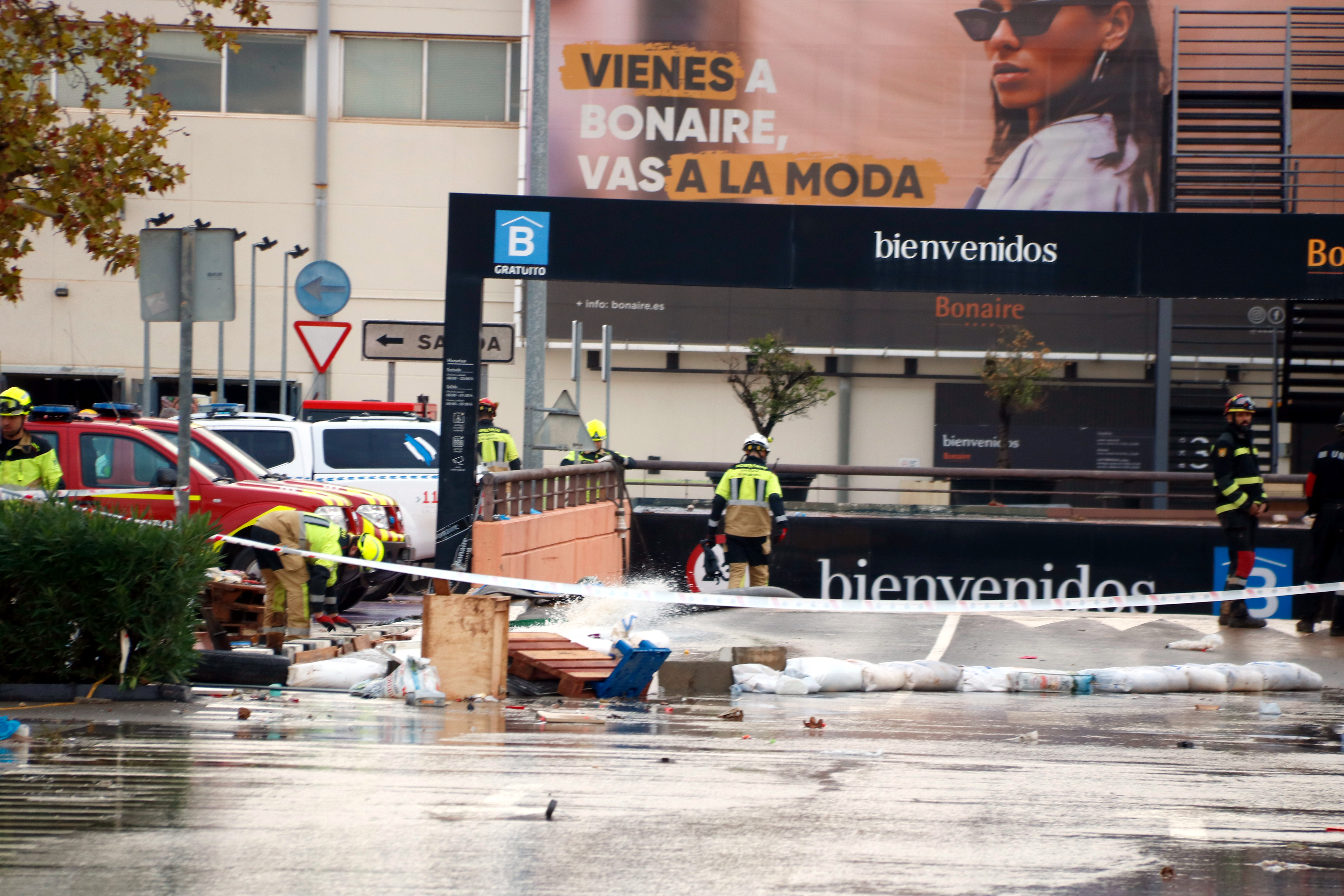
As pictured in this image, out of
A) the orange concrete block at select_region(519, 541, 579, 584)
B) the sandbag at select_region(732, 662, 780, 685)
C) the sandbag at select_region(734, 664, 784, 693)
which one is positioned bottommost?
the sandbag at select_region(734, 664, 784, 693)

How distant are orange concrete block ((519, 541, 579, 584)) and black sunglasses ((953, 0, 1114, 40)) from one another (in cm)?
2159

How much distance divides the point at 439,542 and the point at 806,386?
17708 mm

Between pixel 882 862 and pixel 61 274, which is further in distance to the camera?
pixel 61 274

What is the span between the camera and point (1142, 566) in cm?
1636

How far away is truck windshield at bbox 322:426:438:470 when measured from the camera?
1606 cm

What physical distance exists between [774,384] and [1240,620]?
16.5 metres

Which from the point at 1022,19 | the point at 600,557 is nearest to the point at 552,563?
the point at 600,557

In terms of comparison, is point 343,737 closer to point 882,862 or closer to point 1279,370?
point 882,862

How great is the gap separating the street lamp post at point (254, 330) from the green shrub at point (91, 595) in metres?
17.2

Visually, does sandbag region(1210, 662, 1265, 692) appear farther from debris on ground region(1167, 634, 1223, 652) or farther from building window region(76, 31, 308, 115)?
building window region(76, 31, 308, 115)

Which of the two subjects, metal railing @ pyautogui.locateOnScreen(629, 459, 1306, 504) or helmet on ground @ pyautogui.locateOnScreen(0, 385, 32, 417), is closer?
helmet on ground @ pyautogui.locateOnScreen(0, 385, 32, 417)

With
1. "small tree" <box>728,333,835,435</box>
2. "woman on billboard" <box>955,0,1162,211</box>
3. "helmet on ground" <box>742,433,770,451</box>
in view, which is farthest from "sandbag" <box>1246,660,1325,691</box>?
"woman on billboard" <box>955,0,1162,211</box>

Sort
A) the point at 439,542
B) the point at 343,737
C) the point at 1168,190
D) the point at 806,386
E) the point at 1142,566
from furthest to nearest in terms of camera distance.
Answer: the point at 806,386
the point at 1168,190
the point at 1142,566
the point at 439,542
the point at 343,737

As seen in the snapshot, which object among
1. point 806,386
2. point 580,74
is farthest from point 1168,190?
point 580,74
